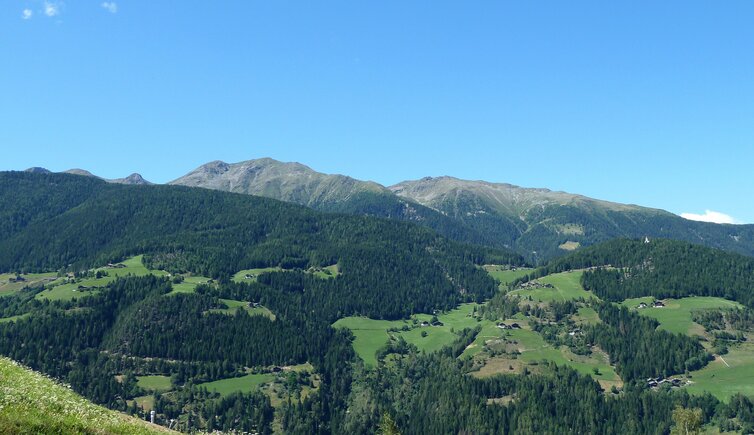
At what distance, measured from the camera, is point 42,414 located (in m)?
31.5

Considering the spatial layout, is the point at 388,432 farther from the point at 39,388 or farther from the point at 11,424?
the point at 11,424

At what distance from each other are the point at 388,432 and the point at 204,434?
101297 millimetres

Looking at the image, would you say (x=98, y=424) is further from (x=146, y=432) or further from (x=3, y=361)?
(x=3, y=361)

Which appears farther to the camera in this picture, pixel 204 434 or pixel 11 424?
pixel 204 434

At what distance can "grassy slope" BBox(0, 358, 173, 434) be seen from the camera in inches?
1150

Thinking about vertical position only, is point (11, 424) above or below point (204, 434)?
above

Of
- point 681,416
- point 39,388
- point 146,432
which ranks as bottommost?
point 681,416

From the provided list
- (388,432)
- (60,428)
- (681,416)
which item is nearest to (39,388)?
(60,428)

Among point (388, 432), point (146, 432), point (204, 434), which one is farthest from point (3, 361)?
point (388, 432)

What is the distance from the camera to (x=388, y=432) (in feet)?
435

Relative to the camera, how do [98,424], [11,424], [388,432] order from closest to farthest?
[11,424]
[98,424]
[388,432]

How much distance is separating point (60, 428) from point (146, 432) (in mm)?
9993

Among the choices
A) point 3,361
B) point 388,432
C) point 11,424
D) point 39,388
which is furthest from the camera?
A: point 388,432

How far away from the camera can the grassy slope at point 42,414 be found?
29.2 m
